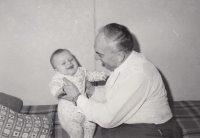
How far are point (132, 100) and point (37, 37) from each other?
5.37 ft

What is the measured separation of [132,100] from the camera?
1.49m

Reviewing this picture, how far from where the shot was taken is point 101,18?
2449 millimetres

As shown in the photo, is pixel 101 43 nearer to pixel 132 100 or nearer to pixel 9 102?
pixel 132 100

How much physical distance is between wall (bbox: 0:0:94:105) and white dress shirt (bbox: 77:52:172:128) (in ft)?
3.35

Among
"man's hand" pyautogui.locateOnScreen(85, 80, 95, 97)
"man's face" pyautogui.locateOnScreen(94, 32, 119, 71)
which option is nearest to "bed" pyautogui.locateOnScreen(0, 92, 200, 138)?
"man's hand" pyautogui.locateOnScreen(85, 80, 95, 97)

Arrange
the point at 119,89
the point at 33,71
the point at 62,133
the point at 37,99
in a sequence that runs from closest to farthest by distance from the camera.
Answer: the point at 119,89
the point at 62,133
the point at 33,71
the point at 37,99

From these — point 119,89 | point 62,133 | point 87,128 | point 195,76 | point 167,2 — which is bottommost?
point 62,133

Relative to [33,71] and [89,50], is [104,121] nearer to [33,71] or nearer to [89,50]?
[89,50]

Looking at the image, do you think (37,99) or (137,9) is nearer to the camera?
(137,9)

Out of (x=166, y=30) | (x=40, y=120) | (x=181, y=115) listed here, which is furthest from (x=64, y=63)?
(x=181, y=115)

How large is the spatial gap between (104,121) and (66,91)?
477 mm

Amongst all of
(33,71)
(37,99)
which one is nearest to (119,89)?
(33,71)

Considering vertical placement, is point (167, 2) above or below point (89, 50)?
above

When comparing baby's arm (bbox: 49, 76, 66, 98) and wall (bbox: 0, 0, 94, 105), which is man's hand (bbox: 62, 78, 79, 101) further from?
wall (bbox: 0, 0, 94, 105)
